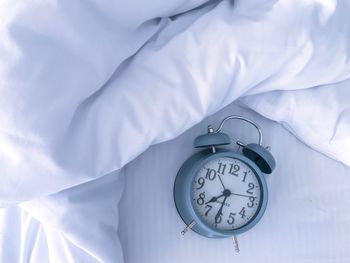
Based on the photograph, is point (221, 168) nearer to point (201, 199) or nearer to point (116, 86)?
point (201, 199)

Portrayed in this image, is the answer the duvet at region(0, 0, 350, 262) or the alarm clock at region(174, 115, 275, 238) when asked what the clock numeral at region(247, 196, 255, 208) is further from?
the duvet at region(0, 0, 350, 262)

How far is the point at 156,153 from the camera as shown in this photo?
72 cm

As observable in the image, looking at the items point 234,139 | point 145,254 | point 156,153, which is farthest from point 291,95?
point 145,254

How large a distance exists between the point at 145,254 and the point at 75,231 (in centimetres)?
12

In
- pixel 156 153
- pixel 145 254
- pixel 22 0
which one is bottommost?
pixel 145 254

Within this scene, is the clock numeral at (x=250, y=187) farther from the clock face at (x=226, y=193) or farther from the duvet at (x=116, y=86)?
the duvet at (x=116, y=86)

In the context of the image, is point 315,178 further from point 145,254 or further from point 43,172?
point 43,172

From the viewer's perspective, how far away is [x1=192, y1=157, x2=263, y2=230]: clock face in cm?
68

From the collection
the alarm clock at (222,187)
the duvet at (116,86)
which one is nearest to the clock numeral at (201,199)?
the alarm clock at (222,187)

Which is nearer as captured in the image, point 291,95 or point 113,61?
point 113,61

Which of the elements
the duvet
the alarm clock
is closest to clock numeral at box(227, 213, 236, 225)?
the alarm clock

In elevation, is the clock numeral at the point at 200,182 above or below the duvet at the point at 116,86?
below

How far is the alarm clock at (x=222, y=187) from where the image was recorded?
0.67 metres

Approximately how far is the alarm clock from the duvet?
6 cm
